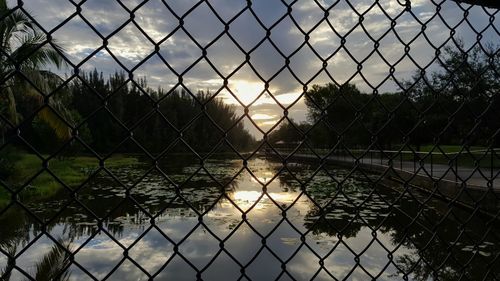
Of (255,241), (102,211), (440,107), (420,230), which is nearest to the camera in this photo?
(440,107)

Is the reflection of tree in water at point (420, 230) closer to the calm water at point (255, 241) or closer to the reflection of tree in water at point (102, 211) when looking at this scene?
the calm water at point (255, 241)

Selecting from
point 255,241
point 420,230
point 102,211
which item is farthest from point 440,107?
point 102,211

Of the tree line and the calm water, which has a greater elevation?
the tree line

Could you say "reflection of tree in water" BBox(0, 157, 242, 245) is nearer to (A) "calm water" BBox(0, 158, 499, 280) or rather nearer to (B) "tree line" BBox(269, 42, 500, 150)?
(A) "calm water" BBox(0, 158, 499, 280)

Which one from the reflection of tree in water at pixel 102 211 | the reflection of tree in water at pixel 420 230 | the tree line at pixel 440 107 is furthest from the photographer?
the reflection of tree in water at pixel 102 211

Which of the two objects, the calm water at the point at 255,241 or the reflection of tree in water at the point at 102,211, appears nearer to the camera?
the calm water at the point at 255,241

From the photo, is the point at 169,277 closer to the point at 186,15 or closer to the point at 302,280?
the point at 302,280

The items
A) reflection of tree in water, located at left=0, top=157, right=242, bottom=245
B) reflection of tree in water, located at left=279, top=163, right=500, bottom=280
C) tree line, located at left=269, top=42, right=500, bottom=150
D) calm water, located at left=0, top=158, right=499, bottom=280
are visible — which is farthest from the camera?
reflection of tree in water, located at left=0, top=157, right=242, bottom=245

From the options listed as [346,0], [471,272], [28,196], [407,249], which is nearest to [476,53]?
[407,249]

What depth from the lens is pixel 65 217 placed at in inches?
417

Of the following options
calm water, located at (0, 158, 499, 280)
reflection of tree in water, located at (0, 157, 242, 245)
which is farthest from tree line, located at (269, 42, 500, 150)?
reflection of tree in water, located at (0, 157, 242, 245)

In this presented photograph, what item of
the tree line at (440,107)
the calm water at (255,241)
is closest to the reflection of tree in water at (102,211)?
the calm water at (255,241)

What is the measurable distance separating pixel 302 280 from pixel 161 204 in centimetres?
698

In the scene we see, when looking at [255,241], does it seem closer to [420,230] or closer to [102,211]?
[420,230]
